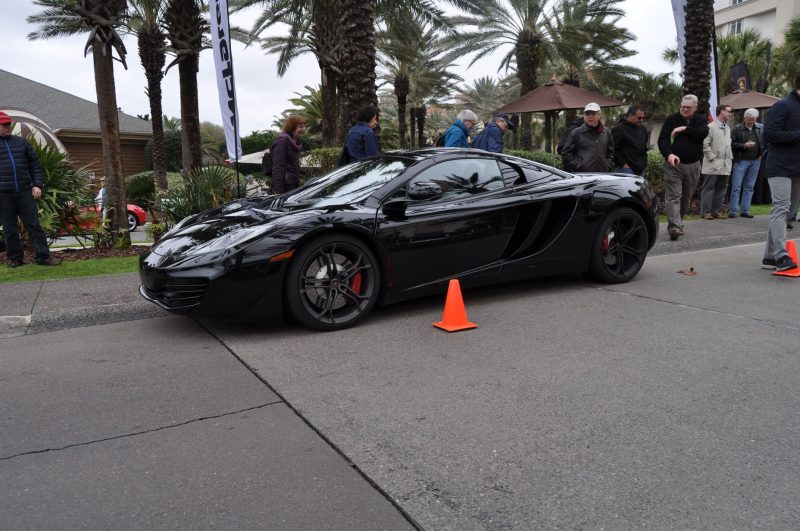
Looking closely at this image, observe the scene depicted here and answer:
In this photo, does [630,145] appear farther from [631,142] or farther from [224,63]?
[224,63]

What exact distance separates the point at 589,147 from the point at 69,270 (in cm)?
626

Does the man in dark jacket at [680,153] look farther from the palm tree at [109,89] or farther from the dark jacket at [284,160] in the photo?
the palm tree at [109,89]

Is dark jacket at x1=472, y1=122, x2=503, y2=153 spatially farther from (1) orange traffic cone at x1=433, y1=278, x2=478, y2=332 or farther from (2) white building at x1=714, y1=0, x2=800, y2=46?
(2) white building at x1=714, y1=0, x2=800, y2=46

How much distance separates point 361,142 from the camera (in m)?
7.91

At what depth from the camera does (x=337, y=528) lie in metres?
2.27

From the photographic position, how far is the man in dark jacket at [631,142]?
27.8ft

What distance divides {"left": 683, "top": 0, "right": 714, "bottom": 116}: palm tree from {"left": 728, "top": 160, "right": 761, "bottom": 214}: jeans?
5.02 ft

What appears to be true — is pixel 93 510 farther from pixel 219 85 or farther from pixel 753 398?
pixel 219 85

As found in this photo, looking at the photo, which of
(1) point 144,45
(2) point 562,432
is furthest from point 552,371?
(1) point 144,45

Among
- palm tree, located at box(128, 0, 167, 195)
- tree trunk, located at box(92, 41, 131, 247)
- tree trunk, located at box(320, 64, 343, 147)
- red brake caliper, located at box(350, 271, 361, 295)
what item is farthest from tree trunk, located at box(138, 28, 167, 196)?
red brake caliper, located at box(350, 271, 361, 295)

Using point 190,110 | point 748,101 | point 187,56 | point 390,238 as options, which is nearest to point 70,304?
point 390,238

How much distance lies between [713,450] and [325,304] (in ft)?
9.08

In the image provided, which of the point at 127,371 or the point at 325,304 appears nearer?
the point at 127,371

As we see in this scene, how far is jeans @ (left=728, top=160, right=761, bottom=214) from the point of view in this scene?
458 inches
